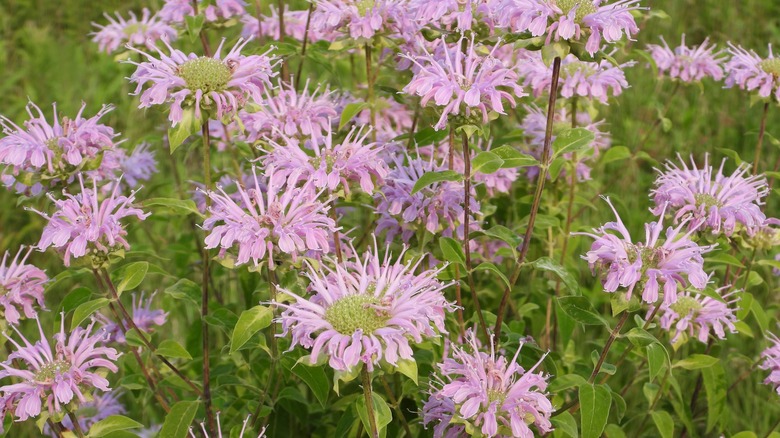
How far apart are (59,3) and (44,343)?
547cm

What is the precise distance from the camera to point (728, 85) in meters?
3.11

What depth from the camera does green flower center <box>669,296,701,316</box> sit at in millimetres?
2600

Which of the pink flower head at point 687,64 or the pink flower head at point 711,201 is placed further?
the pink flower head at point 687,64

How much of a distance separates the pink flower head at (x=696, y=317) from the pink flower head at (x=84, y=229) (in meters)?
1.60

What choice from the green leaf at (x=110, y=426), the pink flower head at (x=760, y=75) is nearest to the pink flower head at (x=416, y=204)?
the green leaf at (x=110, y=426)

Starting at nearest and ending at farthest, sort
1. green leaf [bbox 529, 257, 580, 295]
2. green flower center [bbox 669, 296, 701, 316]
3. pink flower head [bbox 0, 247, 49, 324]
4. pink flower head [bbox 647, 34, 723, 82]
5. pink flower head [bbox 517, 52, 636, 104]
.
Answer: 1. green leaf [bbox 529, 257, 580, 295]
2. pink flower head [bbox 0, 247, 49, 324]
3. green flower center [bbox 669, 296, 701, 316]
4. pink flower head [bbox 517, 52, 636, 104]
5. pink flower head [bbox 647, 34, 723, 82]

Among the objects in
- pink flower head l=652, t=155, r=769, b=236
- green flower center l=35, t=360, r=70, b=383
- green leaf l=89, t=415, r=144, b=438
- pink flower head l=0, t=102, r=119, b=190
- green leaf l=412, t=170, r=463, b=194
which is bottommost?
green leaf l=89, t=415, r=144, b=438

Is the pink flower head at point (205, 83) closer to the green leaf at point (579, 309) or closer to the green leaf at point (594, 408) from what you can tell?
the green leaf at point (579, 309)

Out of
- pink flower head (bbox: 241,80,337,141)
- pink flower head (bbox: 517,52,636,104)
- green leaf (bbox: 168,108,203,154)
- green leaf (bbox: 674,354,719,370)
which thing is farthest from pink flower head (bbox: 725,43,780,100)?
green leaf (bbox: 168,108,203,154)

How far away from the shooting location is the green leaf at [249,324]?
76.0 inches

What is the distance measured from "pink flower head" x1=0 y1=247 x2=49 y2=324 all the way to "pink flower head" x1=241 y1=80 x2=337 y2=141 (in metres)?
0.77

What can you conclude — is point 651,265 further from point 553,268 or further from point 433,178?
point 433,178

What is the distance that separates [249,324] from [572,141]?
97cm

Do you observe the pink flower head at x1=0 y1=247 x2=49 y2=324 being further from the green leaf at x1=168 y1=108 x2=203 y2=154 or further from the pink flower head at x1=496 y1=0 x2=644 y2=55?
the pink flower head at x1=496 y1=0 x2=644 y2=55
